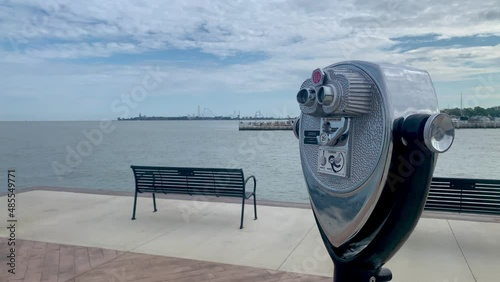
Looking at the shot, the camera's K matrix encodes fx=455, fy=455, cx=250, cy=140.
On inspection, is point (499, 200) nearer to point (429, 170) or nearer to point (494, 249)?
point (494, 249)

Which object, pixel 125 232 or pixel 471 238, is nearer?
pixel 471 238

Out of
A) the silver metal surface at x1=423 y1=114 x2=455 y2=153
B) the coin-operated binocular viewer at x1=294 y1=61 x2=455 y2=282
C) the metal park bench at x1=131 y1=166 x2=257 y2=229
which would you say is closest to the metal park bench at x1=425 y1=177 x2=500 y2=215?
the metal park bench at x1=131 y1=166 x2=257 y2=229

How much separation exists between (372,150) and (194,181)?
13.2 ft

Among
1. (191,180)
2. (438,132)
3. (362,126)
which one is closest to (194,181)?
(191,180)

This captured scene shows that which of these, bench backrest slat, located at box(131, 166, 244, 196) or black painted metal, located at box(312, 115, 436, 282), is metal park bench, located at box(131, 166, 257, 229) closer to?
bench backrest slat, located at box(131, 166, 244, 196)

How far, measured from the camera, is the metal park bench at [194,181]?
18.3 feet

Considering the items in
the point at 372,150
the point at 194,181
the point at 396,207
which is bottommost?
the point at 194,181

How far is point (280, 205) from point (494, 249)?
287 centimetres

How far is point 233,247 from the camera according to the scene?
464cm

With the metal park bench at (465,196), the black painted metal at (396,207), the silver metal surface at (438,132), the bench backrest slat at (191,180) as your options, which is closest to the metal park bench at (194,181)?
the bench backrest slat at (191,180)

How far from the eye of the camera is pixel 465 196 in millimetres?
4758

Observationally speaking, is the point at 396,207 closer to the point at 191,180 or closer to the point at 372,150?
the point at 372,150

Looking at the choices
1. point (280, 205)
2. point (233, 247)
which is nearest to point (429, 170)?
point (233, 247)

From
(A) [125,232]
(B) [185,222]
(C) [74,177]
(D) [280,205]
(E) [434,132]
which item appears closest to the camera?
(E) [434,132]
